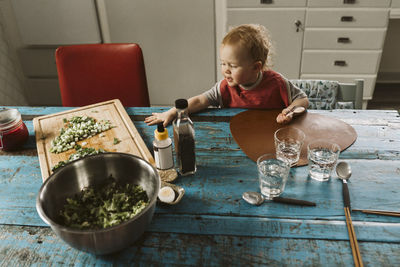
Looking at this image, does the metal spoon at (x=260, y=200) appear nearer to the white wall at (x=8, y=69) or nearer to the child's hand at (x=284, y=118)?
the child's hand at (x=284, y=118)

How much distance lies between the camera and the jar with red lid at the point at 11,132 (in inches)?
45.0

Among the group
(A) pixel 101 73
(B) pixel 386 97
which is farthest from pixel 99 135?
(B) pixel 386 97

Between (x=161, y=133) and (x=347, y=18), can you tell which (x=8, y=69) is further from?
(x=347, y=18)

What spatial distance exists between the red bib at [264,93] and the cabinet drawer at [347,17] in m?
1.55

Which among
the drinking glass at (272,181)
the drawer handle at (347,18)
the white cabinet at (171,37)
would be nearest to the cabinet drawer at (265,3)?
the white cabinet at (171,37)

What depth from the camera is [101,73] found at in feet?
5.41

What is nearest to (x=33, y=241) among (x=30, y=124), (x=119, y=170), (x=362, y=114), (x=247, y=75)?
(x=119, y=170)

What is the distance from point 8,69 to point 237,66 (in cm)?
254

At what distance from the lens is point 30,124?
1.34 m

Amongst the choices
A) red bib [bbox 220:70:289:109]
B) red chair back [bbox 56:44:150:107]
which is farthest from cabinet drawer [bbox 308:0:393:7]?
red chair back [bbox 56:44:150:107]

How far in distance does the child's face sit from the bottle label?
56 cm

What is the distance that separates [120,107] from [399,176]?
1090 mm

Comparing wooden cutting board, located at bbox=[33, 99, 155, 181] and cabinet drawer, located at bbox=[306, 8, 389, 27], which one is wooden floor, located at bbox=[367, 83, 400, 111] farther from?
wooden cutting board, located at bbox=[33, 99, 155, 181]

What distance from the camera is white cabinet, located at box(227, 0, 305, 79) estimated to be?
269 cm
